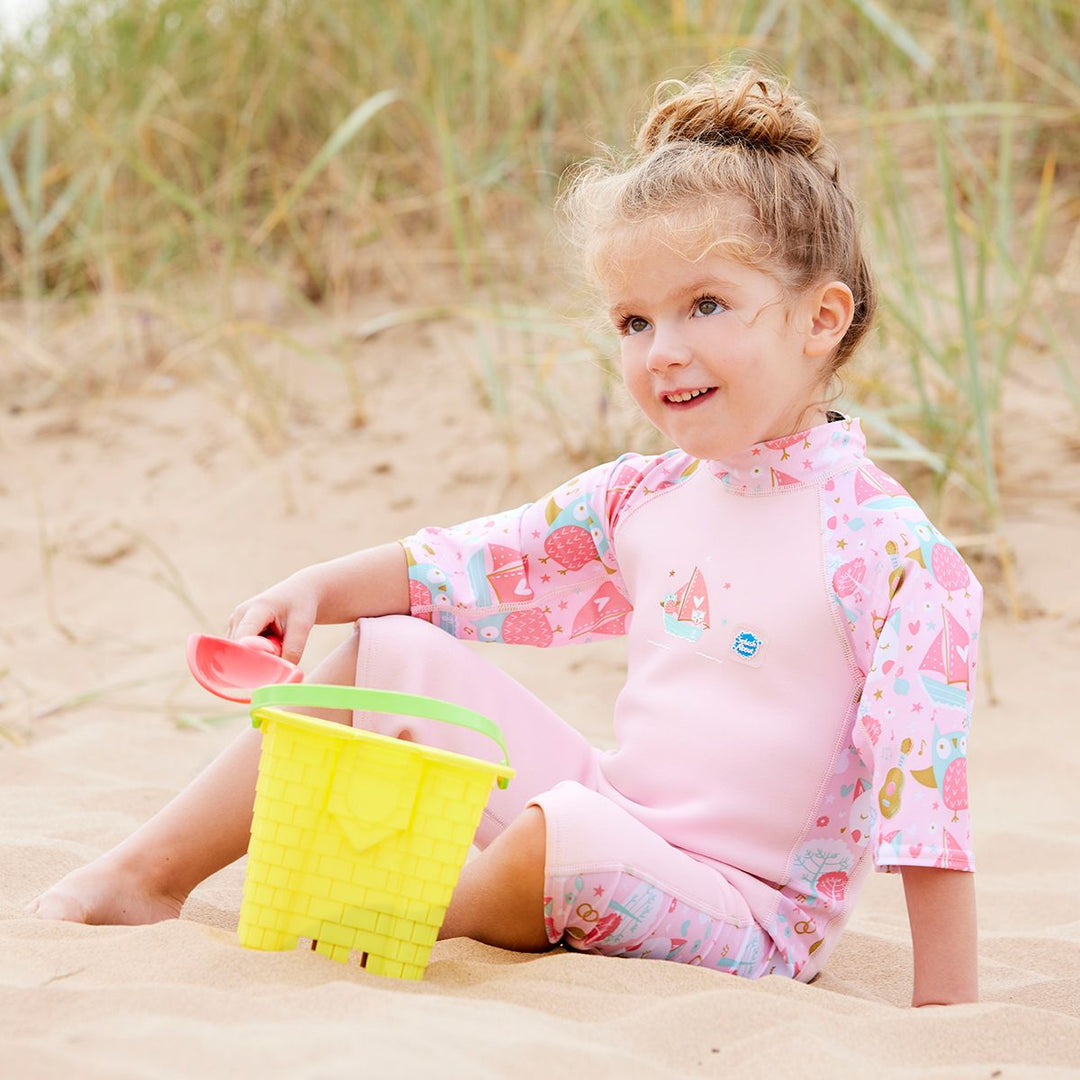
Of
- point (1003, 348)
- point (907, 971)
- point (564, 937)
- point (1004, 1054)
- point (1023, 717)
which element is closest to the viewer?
point (1004, 1054)

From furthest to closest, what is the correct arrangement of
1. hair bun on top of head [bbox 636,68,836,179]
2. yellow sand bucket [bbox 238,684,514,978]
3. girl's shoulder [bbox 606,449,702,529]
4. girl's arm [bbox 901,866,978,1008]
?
girl's shoulder [bbox 606,449,702,529], hair bun on top of head [bbox 636,68,836,179], girl's arm [bbox 901,866,978,1008], yellow sand bucket [bbox 238,684,514,978]

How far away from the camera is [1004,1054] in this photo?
4.67 feet

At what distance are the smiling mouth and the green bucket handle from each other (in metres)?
0.49

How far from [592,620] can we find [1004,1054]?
80 cm

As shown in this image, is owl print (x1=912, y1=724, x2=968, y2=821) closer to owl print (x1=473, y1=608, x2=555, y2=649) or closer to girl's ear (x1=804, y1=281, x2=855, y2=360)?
girl's ear (x1=804, y1=281, x2=855, y2=360)

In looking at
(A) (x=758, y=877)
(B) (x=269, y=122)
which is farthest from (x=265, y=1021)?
(B) (x=269, y=122)

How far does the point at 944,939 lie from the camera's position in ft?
5.16

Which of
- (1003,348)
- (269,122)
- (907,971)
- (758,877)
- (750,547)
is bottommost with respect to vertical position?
(907,971)

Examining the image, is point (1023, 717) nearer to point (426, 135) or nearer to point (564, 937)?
point (564, 937)

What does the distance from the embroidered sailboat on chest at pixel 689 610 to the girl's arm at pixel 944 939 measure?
1.20ft

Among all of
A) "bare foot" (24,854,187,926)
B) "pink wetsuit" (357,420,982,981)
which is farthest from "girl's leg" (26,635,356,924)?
"pink wetsuit" (357,420,982,981)

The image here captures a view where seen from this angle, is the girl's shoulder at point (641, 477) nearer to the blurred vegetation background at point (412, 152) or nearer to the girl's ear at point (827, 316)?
the girl's ear at point (827, 316)

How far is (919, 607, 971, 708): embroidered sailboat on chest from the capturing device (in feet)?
5.22

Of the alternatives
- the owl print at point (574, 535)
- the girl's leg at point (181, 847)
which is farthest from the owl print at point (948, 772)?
the girl's leg at point (181, 847)
